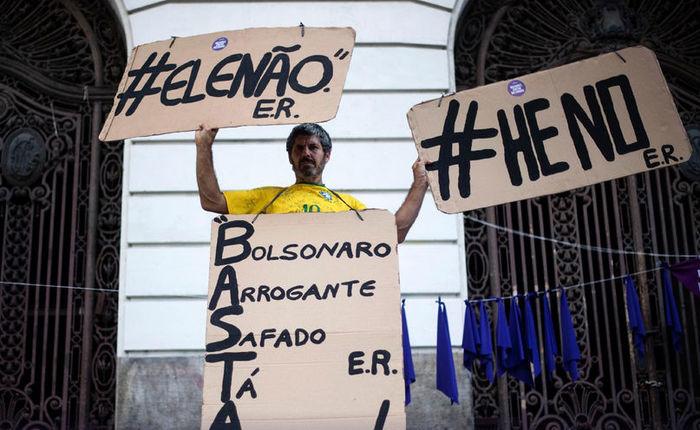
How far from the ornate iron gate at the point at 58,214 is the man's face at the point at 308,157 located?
3428mm

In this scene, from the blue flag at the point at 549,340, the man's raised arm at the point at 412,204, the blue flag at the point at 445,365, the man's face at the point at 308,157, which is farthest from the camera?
the blue flag at the point at 549,340

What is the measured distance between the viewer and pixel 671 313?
650 cm

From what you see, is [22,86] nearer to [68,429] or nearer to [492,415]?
[68,429]

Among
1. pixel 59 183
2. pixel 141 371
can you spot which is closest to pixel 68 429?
pixel 141 371

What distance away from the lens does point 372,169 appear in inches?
275

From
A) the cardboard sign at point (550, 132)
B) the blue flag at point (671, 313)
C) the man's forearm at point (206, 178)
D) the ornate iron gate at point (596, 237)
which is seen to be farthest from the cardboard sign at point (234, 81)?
the blue flag at point (671, 313)

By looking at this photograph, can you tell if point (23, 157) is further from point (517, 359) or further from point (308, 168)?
point (517, 359)

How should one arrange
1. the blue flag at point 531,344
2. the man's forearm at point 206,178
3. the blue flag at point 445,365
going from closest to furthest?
1. the man's forearm at point 206,178
2. the blue flag at point 445,365
3. the blue flag at point 531,344

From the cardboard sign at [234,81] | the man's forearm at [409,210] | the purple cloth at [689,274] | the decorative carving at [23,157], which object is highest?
the decorative carving at [23,157]

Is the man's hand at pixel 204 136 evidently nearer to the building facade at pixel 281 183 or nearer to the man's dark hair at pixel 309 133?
the man's dark hair at pixel 309 133

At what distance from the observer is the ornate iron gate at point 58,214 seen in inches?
267

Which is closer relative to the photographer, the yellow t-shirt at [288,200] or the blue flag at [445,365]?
the yellow t-shirt at [288,200]

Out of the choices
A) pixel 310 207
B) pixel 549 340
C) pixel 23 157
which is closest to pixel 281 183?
pixel 23 157

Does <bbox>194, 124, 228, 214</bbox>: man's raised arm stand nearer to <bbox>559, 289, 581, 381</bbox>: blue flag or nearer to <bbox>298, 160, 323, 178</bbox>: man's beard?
<bbox>298, 160, 323, 178</bbox>: man's beard
